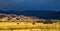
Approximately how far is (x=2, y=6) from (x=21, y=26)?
26 cm

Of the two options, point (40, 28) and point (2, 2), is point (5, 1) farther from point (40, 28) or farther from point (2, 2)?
point (40, 28)

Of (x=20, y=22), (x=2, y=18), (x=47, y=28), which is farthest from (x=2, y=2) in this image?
(x=47, y=28)

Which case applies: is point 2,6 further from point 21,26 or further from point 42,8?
point 42,8

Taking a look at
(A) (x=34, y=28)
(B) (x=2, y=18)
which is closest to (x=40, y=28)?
(A) (x=34, y=28)

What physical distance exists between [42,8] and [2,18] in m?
0.39

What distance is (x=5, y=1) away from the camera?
1242 millimetres

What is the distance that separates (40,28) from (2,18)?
37 cm

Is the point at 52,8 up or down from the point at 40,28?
up

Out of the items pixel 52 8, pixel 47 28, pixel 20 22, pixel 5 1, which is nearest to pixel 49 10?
pixel 52 8

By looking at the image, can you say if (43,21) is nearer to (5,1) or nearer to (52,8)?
(52,8)

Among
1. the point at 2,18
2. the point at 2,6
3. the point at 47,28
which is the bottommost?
the point at 47,28

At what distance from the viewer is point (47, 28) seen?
4.12ft

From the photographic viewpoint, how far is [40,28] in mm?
1251

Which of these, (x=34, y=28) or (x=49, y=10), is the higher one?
(x=49, y=10)
